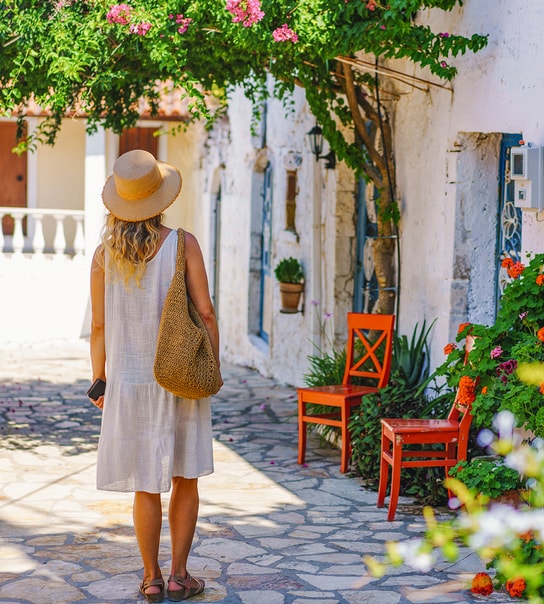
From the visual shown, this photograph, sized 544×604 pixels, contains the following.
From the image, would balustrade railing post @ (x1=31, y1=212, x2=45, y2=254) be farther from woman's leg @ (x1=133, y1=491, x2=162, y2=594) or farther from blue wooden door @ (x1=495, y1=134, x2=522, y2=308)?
woman's leg @ (x1=133, y1=491, x2=162, y2=594)

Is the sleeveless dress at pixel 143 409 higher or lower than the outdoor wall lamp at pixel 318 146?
lower

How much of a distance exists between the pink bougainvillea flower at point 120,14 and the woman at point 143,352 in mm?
2345

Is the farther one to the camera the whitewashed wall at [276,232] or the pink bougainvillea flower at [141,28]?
the whitewashed wall at [276,232]

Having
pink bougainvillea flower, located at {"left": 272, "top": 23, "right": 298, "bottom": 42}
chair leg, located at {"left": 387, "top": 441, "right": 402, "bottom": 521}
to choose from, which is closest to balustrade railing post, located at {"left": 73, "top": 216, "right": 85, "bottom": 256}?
pink bougainvillea flower, located at {"left": 272, "top": 23, "right": 298, "bottom": 42}

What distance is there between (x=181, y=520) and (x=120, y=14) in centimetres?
328

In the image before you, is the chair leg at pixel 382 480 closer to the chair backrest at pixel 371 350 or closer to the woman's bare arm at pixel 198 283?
the chair backrest at pixel 371 350

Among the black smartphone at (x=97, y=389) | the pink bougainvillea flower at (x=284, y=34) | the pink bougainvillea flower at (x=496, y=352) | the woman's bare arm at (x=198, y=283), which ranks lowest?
the black smartphone at (x=97, y=389)

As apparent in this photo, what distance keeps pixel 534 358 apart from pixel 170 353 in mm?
1906

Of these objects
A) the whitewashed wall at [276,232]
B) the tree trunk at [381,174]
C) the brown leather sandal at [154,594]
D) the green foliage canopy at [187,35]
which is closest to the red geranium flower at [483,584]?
the brown leather sandal at [154,594]

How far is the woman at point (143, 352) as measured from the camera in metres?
4.02

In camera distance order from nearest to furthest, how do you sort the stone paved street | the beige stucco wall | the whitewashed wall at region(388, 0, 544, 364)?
1. the stone paved street
2. the whitewashed wall at region(388, 0, 544, 364)
3. the beige stucco wall

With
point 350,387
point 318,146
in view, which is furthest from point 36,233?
point 350,387

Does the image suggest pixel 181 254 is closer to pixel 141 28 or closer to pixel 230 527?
pixel 230 527

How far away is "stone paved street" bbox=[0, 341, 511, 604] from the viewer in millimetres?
4391
